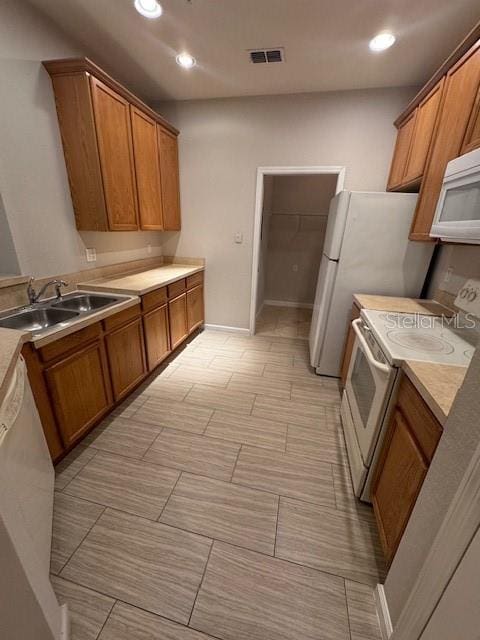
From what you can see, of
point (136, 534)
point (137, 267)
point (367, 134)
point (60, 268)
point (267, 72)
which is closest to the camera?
point (136, 534)

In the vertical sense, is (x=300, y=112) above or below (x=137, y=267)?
above

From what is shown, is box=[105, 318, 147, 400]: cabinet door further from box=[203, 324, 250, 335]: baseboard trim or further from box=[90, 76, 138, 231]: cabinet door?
box=[203, 324, 250, 335]: baseboard trim

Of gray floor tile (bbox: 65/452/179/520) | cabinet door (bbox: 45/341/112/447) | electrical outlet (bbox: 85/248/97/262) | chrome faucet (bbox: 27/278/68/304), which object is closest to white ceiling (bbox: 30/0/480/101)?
electrical outlet (bbox: 85/248/97/262)

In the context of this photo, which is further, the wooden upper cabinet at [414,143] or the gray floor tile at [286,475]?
the wooden upper cabinet at [414,143]

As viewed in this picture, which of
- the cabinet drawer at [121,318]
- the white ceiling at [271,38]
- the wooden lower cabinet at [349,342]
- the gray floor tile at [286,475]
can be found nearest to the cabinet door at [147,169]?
the white ceiling at [271,38]

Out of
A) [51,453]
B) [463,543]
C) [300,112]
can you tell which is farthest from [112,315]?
[300,112]

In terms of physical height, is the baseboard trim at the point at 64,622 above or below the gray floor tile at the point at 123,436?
above

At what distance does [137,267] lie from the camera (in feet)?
9.84

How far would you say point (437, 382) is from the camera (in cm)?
97

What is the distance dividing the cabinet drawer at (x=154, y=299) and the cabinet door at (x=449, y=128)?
219 centimetres

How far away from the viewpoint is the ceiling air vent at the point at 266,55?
2.02 metres

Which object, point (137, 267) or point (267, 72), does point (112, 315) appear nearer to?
point (137, 267)

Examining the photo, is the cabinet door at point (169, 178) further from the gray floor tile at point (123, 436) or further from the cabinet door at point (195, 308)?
the gray floor tile at point (123, 436)

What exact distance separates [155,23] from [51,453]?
285 cm
